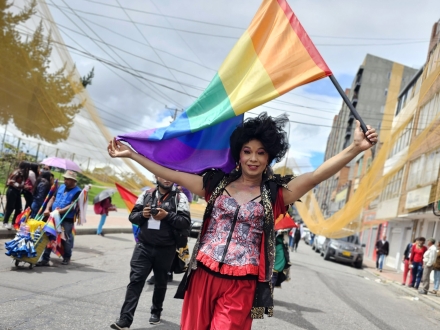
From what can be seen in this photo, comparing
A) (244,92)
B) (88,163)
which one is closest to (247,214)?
(244,92)

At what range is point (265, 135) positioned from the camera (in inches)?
140

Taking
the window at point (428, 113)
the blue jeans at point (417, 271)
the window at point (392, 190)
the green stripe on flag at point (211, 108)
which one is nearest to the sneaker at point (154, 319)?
the green stripe on flag at point (211, 108)

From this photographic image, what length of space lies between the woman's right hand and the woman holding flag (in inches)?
21.6

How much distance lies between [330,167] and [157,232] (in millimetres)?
2876

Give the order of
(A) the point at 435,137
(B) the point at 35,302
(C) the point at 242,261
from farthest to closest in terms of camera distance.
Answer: (A) the point at 435,137 → (B) the point at 35,302 → (C) the point at 242,261

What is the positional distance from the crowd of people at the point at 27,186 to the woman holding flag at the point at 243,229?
29.1 ft

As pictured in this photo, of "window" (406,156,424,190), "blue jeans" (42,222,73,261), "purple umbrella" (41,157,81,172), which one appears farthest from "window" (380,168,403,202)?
"blue jeans" (42,222,73,261)

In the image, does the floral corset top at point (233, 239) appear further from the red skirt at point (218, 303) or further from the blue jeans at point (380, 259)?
the blue jeans at point (380, 259)

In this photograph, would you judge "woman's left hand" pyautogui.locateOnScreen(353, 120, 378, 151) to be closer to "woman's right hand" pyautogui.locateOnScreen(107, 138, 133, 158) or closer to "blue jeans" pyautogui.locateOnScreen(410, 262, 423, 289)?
"woman's right hand" pyautogui.locateOnScreen(107, 138, 133, 158)

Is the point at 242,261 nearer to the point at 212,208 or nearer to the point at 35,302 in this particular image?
the point at 212,208

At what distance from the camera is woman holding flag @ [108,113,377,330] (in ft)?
10.6

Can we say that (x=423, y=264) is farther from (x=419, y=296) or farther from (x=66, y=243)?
(x=66, y=243)

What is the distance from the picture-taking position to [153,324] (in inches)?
229

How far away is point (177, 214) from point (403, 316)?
6379 mm
